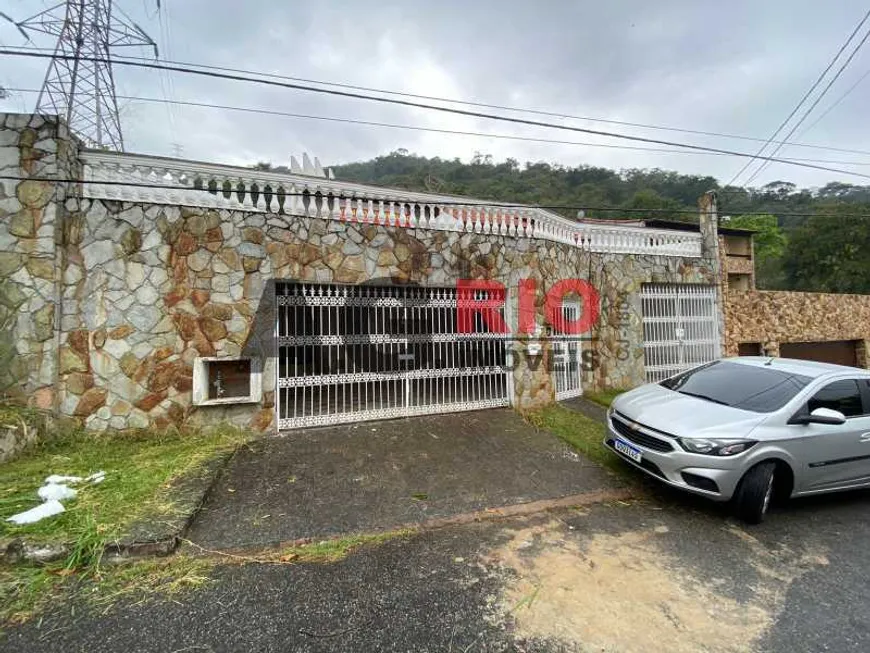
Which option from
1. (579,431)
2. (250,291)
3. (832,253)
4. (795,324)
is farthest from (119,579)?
(832,253)

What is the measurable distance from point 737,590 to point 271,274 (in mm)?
5798

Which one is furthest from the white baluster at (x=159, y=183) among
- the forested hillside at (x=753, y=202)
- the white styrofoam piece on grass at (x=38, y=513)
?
the forested hillside at (x=753, y=202)

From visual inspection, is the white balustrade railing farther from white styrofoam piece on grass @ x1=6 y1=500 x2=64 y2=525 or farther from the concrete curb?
the concrete curb

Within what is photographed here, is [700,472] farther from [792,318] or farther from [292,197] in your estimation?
[792,318]

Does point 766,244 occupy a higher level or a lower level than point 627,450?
higher

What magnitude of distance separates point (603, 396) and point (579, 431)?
2.29m

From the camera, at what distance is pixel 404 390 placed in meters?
5.98

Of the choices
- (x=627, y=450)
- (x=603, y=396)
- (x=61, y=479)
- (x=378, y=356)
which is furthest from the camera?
(x=603, y=396)

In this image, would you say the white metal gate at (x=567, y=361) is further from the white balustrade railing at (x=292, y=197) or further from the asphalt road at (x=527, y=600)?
the asphalt road at (x=527, y=600)

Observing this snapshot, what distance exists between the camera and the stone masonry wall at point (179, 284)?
4711 millimetres

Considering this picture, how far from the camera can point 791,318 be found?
10.6 metres

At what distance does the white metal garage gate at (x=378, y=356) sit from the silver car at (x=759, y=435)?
266 centimetres

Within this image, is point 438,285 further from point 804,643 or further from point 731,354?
point 731,354

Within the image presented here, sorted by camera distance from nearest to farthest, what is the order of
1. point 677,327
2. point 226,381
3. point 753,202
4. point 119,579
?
point 119,579 → point 226,381 → point 677,327 → point 753,202
